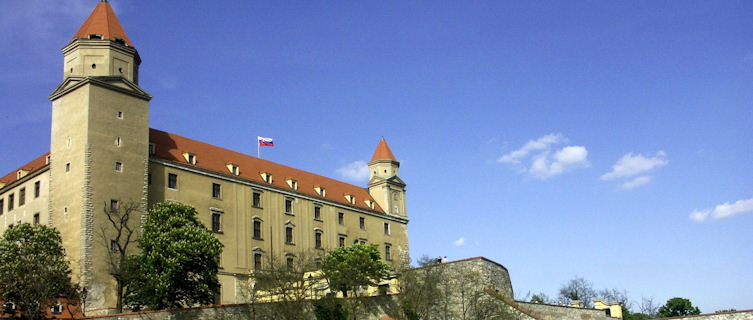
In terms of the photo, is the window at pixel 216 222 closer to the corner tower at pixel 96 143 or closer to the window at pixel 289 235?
the corner tower at pixel 96 143

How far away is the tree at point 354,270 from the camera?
1754 inches

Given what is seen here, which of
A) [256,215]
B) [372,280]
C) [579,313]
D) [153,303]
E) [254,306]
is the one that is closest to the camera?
[254,306]

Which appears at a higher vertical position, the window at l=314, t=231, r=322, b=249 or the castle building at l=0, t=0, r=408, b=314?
the castle building at l=0, t=0, r=408, b=314

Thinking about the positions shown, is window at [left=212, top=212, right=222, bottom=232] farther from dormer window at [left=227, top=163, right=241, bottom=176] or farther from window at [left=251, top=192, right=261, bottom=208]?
dormer window at [left=227, top=163, right=241, bottom=176]

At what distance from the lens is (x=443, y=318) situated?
3903cm

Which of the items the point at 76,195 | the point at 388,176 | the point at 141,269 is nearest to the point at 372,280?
the point at 141,269

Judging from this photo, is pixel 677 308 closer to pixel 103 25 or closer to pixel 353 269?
pixel 353 269

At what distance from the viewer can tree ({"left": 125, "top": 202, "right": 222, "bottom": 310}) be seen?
4341 centimetres

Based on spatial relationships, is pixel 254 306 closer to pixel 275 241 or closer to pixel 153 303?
pixel 153 303

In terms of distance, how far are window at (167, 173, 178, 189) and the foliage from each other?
1360 cm

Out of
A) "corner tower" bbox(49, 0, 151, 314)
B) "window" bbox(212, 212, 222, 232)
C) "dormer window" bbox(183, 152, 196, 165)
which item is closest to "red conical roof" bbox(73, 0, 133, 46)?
"corner tower" bbox(49, 0, 151, 314)

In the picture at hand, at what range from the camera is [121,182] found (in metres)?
52.5

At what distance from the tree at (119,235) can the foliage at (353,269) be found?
12.8 meters

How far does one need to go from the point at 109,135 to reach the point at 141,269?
12.5 m
